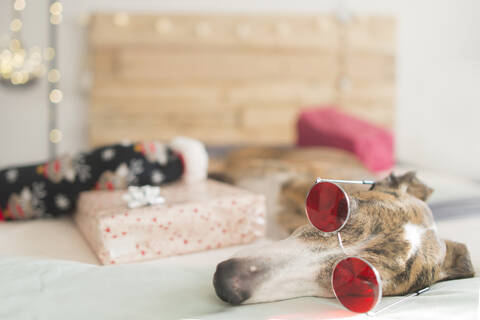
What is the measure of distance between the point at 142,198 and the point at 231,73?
206 centimetres

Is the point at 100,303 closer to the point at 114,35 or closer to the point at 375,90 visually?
the point at 114,35

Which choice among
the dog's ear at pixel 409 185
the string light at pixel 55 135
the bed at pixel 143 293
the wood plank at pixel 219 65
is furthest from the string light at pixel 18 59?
the dog's ear at pixel 409 185

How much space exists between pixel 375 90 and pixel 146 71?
61.8 inches

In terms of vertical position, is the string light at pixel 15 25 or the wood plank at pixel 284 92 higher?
the string light at pixel 15 25

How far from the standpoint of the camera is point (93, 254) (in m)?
0.92

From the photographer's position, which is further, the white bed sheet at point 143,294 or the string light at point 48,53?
the string light at point 48,53

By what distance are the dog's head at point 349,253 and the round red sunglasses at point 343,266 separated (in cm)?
3

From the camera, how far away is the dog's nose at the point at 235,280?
63 cm

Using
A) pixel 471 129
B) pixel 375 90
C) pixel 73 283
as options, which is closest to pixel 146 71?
pixel 375 90

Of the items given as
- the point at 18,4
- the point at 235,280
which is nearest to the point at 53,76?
the point at 18,4

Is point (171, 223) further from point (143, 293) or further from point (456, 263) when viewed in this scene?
point (456, 263)

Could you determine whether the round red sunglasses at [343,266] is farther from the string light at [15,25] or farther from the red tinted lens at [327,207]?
the string light at [15,25]

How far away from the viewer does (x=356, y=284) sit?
590 mm

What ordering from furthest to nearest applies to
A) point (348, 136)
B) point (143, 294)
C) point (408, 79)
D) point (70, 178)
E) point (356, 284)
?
point (408, 79) → point (348, 136) → point (70, 178) → point (143, 294) → point (356, 284)
